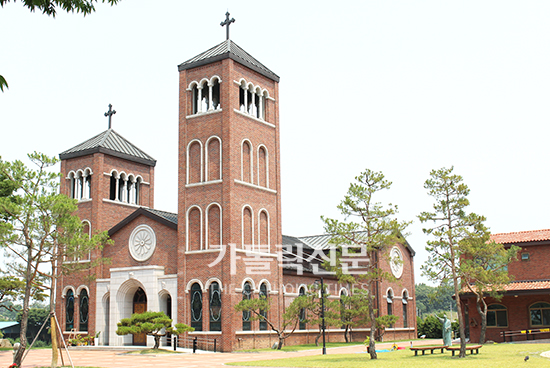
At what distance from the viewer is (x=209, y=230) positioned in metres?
33.0

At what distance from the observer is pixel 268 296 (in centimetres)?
3378

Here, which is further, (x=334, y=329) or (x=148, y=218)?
(x=334, y=329)

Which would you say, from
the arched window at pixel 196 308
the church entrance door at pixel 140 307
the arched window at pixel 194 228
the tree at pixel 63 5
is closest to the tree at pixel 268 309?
the arched window at pixel 196 308

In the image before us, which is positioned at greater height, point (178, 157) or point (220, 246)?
point (178, 157)

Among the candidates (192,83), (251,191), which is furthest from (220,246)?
(192,83)

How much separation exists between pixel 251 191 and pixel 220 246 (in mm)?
4092

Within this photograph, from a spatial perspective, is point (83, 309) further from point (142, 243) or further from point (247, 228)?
point (247, 228)

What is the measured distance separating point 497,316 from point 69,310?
27785 millimetres

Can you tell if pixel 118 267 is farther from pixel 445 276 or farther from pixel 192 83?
pixel 445 276

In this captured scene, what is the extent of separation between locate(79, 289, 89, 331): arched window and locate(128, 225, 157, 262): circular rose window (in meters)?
4.91

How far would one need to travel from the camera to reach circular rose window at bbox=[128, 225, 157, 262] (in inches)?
1387

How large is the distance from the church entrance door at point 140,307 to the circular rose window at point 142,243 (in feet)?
7.02

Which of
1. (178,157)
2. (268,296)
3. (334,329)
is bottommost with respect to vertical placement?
(334,329)

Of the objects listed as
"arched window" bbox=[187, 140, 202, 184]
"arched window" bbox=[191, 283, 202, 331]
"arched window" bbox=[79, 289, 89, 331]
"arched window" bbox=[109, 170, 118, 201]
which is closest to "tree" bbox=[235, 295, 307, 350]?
"arched window" bbox=[191, 283, 202, 331]
